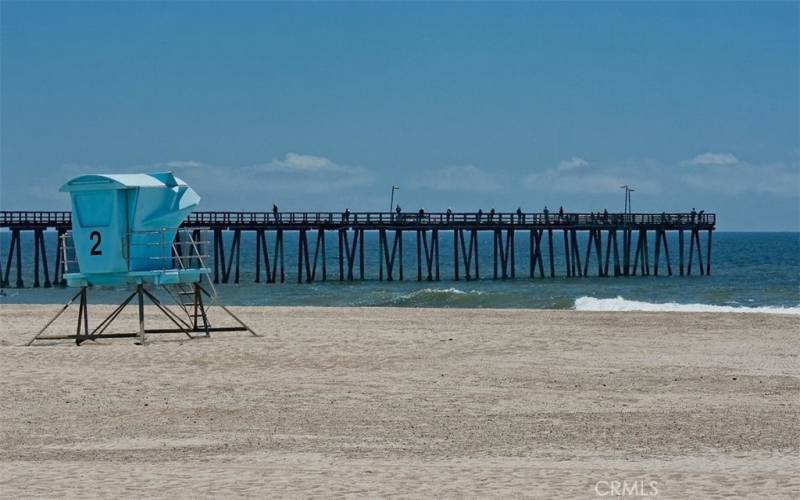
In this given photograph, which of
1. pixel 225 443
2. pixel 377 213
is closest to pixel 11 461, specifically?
pixel 225 443

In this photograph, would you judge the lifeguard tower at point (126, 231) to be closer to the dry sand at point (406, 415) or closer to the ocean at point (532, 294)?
the dry sand at point (406, 415)

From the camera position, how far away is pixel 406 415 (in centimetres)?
1353

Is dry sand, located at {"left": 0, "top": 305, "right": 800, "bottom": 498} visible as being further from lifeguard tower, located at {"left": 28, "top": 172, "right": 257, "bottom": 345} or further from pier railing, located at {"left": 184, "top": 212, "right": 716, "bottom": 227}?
pier railing, located at {"left": 184, "top": 212, "right": 716, "bottom": 227}

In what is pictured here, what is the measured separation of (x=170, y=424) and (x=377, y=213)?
145 feet

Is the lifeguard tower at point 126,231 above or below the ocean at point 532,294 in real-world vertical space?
above

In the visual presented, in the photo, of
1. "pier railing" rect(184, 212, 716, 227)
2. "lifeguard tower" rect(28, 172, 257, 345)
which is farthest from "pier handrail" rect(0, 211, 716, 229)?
"lifeguard tower" rect(28, 172, 257, 345)

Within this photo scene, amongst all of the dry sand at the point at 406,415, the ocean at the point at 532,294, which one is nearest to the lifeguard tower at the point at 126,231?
the dry sand at the point at 406,415

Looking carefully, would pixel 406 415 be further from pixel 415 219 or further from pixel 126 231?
pixel 415 219

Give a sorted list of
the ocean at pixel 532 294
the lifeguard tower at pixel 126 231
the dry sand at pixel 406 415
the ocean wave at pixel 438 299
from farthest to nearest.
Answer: the ocean wave at pixel 438 299
the ocean at pixel 532 294
the lifeguard tower at pixel 126 231
the dry sand at pixel 406 415

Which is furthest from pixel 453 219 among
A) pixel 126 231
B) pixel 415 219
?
pixel 126 231

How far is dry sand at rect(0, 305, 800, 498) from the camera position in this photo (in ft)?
33.0

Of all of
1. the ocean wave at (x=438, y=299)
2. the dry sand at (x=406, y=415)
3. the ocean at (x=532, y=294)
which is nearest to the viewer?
the dry sand at (x=406, y=415)

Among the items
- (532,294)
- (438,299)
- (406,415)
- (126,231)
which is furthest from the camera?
(532,294)

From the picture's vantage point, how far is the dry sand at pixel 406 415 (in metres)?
10.1
